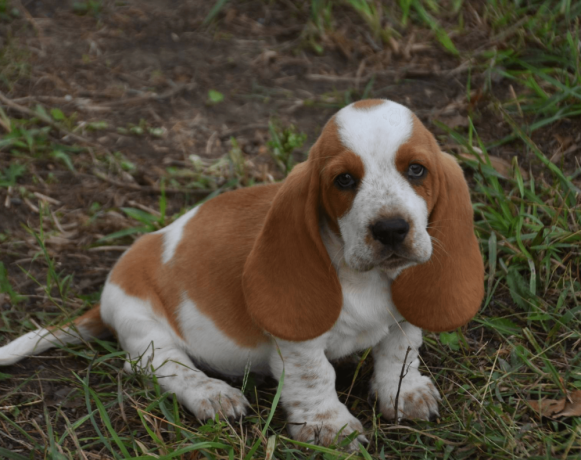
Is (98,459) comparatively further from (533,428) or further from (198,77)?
(198,77)

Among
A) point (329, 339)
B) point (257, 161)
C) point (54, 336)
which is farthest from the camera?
point (257, 161)

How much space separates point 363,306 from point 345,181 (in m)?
0.65

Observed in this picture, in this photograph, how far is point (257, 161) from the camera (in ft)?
18.5

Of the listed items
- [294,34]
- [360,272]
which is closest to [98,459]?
[360,272]

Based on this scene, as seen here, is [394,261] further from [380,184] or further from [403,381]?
[403,381]

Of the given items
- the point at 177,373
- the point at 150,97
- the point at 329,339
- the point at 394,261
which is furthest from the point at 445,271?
the point at 150,97

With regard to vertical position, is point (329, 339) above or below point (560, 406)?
above

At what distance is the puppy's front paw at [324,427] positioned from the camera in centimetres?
336

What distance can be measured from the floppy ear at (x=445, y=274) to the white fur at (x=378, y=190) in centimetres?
24

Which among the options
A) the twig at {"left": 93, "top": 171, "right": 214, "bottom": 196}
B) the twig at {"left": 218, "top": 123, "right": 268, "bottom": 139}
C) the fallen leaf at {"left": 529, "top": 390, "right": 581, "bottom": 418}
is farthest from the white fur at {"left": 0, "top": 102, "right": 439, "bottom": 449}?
the twig at {"left": 218, "top": 123, "right": 268, "bottom": 139}

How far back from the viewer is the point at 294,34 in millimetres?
6812

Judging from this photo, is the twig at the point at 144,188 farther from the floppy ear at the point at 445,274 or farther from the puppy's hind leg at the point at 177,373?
the floppy ear at the point at 445,274

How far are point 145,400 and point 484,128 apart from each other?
130 inches

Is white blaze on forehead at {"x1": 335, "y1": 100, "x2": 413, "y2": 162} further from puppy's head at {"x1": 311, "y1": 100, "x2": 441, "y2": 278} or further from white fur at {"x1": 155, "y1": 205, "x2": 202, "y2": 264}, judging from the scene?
white fur at {"x1": 155, "y1": 205, "x2": 202, "y2": 264}
